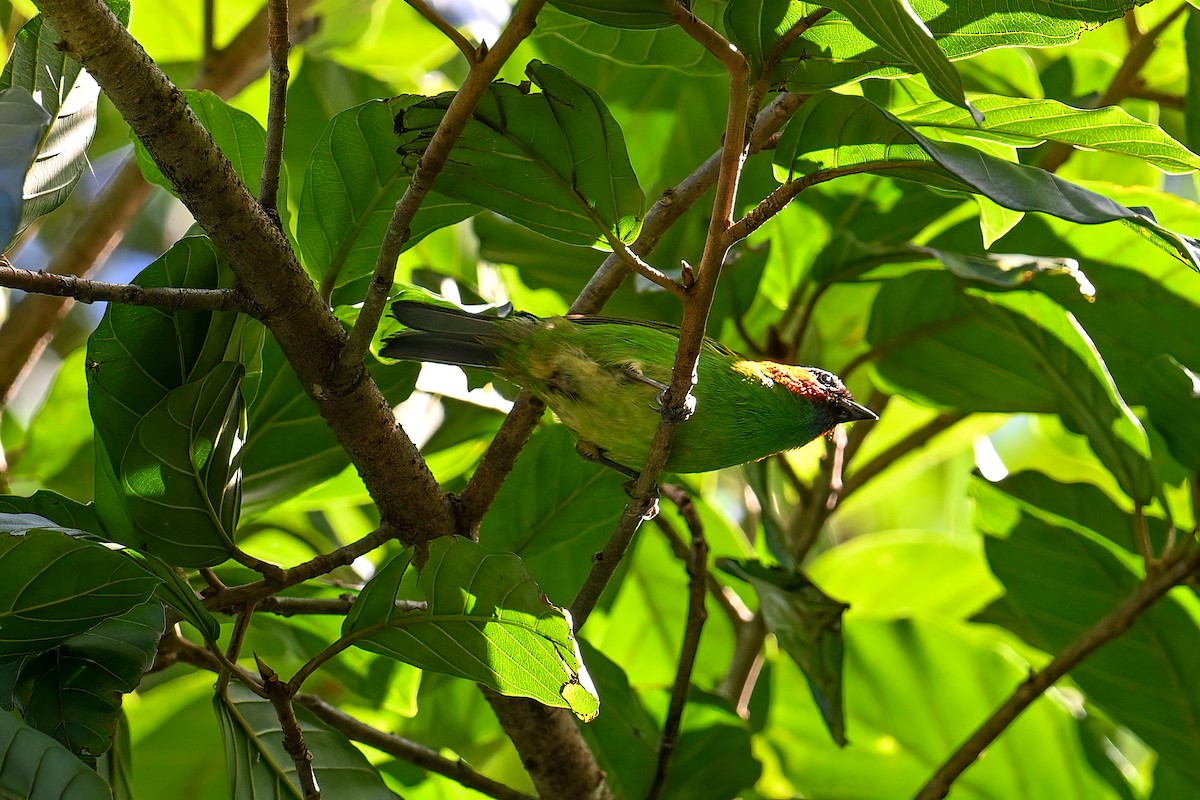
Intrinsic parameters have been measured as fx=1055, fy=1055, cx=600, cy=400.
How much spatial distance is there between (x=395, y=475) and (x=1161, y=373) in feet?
5.07

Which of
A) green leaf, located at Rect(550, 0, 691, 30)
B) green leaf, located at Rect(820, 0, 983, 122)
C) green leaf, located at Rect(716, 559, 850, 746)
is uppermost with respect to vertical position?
green leaf, located at Rect(550, 0, 691, 30)

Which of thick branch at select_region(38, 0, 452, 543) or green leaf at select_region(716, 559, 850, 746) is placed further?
green leaf at select_region(716, 559, 850, 746)

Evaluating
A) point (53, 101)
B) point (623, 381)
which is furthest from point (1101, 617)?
point (53, 101)

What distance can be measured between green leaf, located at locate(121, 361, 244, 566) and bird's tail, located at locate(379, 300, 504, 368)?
444 mm

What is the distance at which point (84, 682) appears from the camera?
4.58 ft

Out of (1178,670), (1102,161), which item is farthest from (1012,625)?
(1102,161)

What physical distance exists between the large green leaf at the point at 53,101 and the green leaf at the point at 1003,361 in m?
1.66

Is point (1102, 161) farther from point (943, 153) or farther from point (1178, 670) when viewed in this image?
point (943, 153)

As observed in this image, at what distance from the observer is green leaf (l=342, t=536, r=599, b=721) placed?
1.36 metres

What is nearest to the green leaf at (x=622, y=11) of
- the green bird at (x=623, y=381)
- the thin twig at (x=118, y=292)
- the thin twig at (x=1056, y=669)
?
the thin twig at (x=118, y=292)

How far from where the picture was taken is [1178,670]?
7.28 ft

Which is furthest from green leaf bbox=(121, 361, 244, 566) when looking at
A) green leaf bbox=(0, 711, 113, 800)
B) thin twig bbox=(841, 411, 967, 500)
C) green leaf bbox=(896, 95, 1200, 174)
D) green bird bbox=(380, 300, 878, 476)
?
thin twig bbox=(841, 411, 967, 500)

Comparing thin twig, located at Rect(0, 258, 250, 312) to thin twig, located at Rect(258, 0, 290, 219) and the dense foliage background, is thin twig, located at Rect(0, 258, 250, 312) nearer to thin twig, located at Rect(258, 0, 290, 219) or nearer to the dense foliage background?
the dense foliage background

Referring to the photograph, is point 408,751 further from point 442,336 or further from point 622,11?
point 622,11
